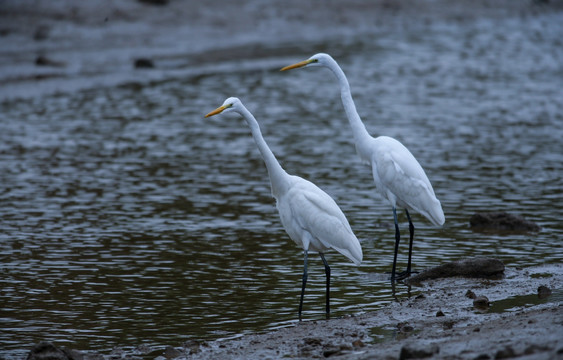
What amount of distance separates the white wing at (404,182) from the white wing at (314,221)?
1.30 meters

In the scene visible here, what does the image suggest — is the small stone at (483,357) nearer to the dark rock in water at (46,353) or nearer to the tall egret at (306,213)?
the tall egret at (306,213)

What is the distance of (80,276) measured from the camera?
328 inches

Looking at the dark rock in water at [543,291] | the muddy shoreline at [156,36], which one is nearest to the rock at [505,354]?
the dark rock in water at [543,291]

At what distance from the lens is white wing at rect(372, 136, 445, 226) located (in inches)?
333

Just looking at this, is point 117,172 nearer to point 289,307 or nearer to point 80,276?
point 80,276

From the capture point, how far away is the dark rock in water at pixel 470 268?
8.10 metres

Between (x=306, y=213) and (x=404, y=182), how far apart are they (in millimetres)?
1649

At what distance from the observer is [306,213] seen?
285 inches

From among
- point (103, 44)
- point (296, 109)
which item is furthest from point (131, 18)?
point (296, 109)

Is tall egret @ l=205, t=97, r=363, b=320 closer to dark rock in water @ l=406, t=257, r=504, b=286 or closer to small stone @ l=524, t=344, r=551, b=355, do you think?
dark rock in water @ l=406, t=257, r=504, b=286

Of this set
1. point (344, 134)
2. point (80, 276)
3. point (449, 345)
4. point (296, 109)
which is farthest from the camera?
point (296, 109)

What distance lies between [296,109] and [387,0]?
15.7 metres

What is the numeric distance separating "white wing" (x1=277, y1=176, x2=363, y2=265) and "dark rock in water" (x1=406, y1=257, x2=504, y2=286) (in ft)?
3.76

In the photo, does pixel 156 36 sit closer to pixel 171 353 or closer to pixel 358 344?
pixel 171 353
